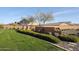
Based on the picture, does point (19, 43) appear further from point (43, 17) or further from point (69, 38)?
point (69, 38)

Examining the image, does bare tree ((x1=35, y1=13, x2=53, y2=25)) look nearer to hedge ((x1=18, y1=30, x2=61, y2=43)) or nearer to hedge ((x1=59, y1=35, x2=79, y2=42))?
hedge ((x1=18, y1=30, x2=61, y2=43))

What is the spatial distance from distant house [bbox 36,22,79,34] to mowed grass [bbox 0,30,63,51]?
129 mm

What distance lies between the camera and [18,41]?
4.38 metres

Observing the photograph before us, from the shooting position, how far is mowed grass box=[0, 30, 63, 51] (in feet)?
14.3

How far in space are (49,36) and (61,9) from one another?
307 millimetres

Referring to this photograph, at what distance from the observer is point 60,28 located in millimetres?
4402

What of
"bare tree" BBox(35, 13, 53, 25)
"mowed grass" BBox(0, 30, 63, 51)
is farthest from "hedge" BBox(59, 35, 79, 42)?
"bare tree" BBox(35, 13, 53, 25)

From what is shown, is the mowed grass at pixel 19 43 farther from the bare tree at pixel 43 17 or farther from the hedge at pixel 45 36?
the bare tree at pixel 43 17

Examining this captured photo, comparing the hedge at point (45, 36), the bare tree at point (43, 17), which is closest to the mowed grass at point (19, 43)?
the hedge at point (45, 36)

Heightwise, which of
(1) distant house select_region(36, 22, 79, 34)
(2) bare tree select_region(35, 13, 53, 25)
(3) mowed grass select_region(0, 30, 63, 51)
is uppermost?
(2) bare tree select_region(35, 13, 53, 25)

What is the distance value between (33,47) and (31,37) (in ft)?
0.35

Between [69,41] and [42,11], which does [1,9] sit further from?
[69,41]
